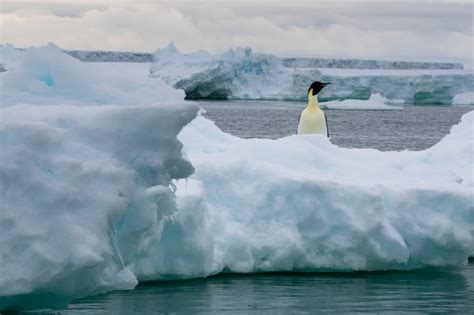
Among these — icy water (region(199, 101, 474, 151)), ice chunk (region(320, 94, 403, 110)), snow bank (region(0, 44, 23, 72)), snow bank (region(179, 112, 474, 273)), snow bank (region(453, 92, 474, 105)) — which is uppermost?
snow bank (region(0, 44, 23, 72))

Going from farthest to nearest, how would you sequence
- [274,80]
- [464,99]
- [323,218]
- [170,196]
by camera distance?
[464,99]
[274,80]
[323,218]
[170,196]

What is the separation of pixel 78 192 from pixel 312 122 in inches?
369

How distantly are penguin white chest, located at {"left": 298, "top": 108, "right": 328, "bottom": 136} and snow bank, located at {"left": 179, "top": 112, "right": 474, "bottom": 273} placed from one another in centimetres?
521

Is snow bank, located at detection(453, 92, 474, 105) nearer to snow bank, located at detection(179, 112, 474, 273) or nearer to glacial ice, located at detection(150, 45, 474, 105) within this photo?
glacial ice, located at detection(150, 45, 474, 105)

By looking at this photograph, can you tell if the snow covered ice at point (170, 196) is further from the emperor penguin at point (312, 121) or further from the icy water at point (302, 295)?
the emperor penguin at point (312, 121)

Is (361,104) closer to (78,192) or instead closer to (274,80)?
(274,80)

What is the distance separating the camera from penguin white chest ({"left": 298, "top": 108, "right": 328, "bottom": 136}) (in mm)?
14977

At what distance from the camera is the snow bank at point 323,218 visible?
877cm

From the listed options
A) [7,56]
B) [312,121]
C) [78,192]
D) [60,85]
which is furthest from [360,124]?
[78,192]

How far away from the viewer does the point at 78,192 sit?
5.82 meters

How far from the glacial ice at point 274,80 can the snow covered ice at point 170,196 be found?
3481 cm

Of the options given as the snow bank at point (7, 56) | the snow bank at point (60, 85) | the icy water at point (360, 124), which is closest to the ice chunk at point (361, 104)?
the icy water at point (360, 124)

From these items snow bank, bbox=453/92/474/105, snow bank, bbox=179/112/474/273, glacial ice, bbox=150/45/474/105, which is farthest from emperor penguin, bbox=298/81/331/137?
snow bank, bbox=453/92/474/105

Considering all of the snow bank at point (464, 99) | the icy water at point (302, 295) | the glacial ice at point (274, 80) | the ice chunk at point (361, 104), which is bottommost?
the icy water at point (302, 295)
